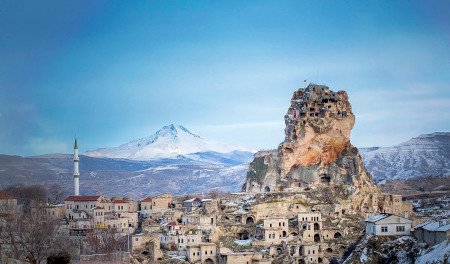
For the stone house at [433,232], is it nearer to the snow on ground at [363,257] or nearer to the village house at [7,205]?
the snow on ground at [363,257]

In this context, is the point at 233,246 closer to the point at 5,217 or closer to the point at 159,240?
the point at 159,240

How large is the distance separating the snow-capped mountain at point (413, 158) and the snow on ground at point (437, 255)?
99122 millimetres

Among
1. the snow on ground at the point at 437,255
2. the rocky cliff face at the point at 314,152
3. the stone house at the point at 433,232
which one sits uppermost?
the rocky cliff face at the point at 314,152

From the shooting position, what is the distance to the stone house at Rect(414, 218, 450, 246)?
54.6 meters

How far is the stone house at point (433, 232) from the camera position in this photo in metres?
54.6

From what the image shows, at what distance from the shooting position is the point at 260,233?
217 feet

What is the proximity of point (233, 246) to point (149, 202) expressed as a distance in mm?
13751

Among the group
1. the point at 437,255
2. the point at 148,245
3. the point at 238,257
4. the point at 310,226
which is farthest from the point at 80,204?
the point at 437,255

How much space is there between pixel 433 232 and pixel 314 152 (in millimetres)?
22963

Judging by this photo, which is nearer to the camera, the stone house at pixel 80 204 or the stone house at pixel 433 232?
the stone house at pixel 433 232

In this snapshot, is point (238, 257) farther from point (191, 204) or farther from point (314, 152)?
point (314, 152)

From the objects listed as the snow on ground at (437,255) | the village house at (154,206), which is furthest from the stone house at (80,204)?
the snow on ground at (437,255)

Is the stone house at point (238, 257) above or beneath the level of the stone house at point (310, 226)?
beneath

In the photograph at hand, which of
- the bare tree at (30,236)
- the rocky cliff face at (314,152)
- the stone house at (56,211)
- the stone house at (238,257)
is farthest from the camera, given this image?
the rocky cliff face at (314,152)
